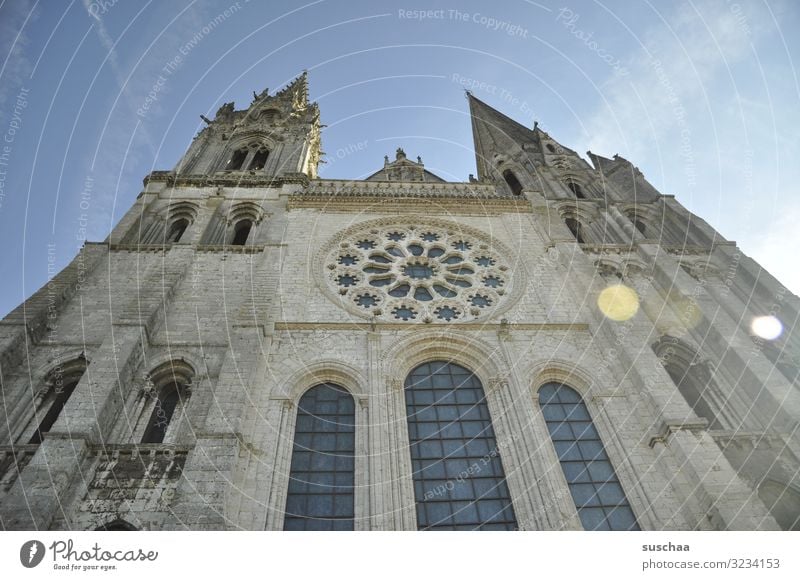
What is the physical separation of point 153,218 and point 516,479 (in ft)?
39.4

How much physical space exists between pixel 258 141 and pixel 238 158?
1.05 meters

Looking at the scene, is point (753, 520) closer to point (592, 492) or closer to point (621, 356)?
point (592, 492)

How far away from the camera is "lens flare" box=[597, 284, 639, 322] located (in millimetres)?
11492

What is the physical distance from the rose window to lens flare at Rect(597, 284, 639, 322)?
2308 millimetres

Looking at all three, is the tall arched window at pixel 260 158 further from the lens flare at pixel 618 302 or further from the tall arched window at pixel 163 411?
the lens flare at pixel 618 302

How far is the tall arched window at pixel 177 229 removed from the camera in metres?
15.2

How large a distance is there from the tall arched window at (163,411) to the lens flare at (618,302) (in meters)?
8.77

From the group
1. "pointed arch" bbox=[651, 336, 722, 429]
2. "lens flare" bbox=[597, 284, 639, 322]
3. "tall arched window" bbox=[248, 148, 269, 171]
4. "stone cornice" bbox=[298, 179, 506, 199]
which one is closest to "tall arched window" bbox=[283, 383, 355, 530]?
"lens flare" bbox=[597, 284, 639, 322]

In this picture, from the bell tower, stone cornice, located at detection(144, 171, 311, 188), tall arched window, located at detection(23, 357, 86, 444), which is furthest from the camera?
the bell tower

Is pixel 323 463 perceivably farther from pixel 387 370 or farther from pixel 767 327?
pixel 767 327

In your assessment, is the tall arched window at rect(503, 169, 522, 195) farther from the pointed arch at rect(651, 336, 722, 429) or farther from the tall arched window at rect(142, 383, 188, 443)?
the tall arched window at rect(142, 383, 188, 443)

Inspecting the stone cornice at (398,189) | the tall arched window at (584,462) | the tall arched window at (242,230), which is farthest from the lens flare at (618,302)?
the tall arched window at (242,230)

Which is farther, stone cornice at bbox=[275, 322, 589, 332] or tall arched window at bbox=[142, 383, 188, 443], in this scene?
stone cornice at bbox=[275, 322, 589, 332]

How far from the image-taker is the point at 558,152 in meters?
22.7
